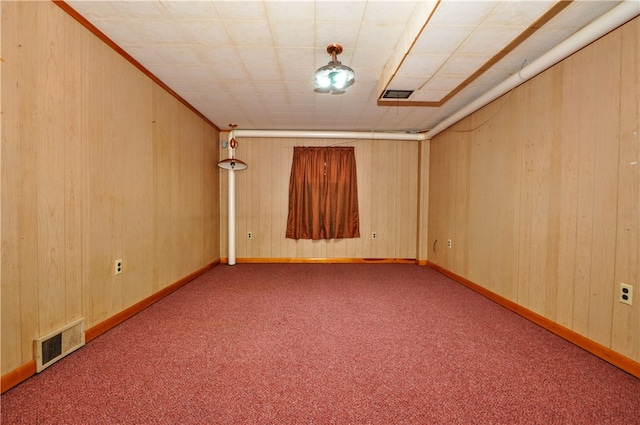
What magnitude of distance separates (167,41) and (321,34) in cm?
119

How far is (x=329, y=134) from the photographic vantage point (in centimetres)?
412

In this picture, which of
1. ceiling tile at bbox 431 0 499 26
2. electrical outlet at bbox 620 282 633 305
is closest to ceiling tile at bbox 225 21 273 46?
ceiling tile at bbox 431 0 499 26

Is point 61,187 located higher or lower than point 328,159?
lower

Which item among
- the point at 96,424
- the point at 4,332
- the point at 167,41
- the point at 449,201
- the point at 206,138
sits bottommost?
the point at 96,424

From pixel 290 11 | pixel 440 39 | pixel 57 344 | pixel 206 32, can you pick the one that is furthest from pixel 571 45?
pixel 57 344

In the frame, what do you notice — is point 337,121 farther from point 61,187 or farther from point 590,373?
point 590,373

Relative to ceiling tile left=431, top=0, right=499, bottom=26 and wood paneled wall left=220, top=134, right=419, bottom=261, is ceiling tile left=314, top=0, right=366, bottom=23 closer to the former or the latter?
ceiling tile left=431, top=0, right=499, bottom=26

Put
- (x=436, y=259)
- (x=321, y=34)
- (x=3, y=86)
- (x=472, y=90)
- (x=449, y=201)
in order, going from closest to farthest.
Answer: (x=3, y=86), (x=321, y=34), (x=472, y=90), (x=449, y=201), (x=436, y=259)

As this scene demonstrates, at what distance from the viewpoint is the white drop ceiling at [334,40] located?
5.12ft

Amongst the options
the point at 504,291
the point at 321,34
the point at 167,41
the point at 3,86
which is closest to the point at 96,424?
the point at 3,86

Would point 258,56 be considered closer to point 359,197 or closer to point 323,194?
point 323,194

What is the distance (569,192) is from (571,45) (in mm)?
1047

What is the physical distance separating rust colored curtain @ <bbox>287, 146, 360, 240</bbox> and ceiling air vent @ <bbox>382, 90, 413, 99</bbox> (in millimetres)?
1750

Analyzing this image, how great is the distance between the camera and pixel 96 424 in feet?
3.65
